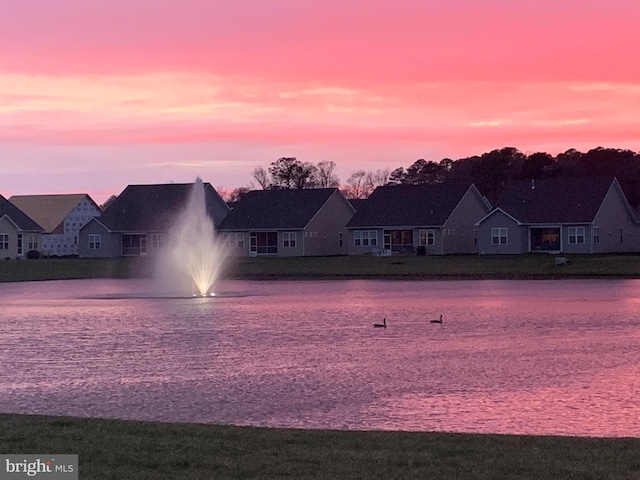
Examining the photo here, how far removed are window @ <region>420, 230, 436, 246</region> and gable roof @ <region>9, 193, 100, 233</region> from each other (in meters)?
52.8

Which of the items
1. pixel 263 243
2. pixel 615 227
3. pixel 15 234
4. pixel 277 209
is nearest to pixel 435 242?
pixel 615 227

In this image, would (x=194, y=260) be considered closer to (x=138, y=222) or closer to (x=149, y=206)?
(x=138, y=222)

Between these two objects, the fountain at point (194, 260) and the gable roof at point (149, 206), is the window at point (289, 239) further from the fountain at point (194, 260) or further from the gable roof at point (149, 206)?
the fountain at point (194, 260)

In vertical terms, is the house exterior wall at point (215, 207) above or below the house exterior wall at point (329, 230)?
above

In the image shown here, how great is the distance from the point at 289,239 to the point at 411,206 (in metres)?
12.5

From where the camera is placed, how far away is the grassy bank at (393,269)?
69500 mm

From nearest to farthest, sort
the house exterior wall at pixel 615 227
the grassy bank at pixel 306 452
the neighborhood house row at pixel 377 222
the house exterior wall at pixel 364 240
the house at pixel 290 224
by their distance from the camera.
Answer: the grassy bank at pixel 306 452 → the house exterior wall at pixel 615 227 → the neighborhood house row at pixel 377 222 → the house exterior wall at pixel 364 240 → the house at pixel 290 224

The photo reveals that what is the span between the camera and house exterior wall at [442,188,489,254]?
10331cm

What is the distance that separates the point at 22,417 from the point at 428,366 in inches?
429

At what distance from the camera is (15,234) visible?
11044cm

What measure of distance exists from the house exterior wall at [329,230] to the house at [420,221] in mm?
3810

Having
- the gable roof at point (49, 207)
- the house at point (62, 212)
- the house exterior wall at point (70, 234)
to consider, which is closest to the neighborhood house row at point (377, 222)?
the house exterior wall at point (70, 234)

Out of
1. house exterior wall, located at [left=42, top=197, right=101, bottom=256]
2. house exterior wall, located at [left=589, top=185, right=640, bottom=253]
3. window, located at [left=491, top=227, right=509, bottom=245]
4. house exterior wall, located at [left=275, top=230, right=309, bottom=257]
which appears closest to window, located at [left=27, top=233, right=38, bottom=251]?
house exterior wall, located at [left=42, top=197, right=101, bottom=256]

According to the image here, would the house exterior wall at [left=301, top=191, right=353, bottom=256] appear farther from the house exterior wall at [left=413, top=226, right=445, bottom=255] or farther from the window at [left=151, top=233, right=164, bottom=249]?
the window at [left=151, top=233, right=164, bottom=249]
